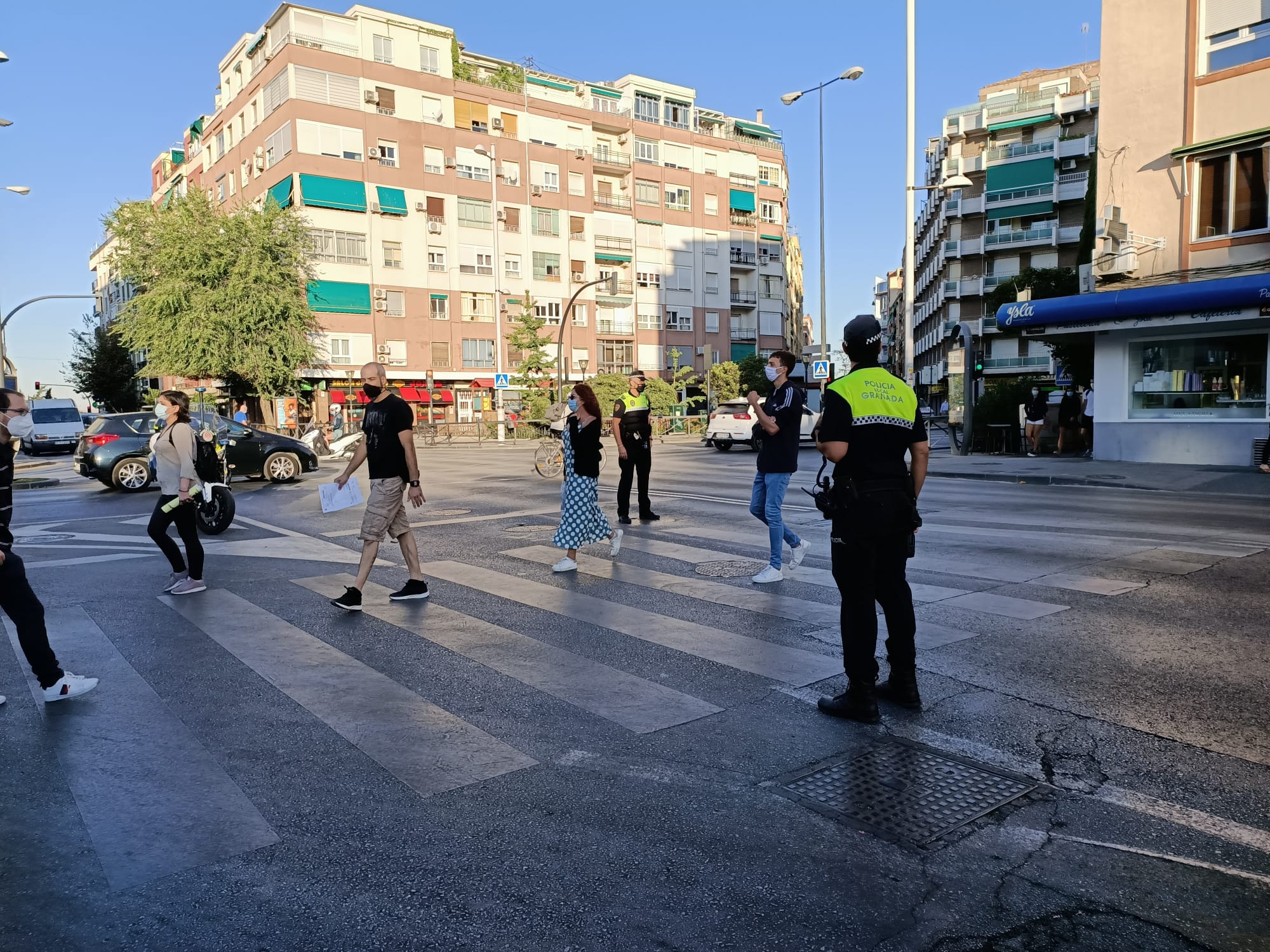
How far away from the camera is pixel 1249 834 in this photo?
3166mm

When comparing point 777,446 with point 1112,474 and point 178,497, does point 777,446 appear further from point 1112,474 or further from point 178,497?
point 1112,474

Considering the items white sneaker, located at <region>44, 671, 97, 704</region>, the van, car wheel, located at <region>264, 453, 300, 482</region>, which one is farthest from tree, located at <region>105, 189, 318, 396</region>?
white sneaker, located at <region>44, 671, 97, 704</region>

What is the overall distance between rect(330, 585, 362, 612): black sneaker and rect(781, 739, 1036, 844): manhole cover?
4320 mm

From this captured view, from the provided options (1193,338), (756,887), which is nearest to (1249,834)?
(756,887)

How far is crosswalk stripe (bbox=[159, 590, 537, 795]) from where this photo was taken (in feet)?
12.8

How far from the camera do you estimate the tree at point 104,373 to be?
6675cm

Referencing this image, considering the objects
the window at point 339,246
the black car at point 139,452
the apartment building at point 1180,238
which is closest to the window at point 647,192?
the window at point 339,246

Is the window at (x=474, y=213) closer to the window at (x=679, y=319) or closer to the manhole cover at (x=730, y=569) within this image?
the window at (x=679, y=319)

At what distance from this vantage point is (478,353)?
175 feet

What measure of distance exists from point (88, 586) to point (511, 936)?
23.2 feet

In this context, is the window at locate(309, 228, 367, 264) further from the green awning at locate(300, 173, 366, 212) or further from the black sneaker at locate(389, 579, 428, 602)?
the black sneaker at locate(389, 579, 428, 602)

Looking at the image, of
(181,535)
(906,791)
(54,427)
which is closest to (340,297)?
(54,427)

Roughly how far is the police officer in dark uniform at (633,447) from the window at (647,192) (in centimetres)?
5322

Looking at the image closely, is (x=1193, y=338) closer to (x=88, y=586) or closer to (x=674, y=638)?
(x=674, y=638)
